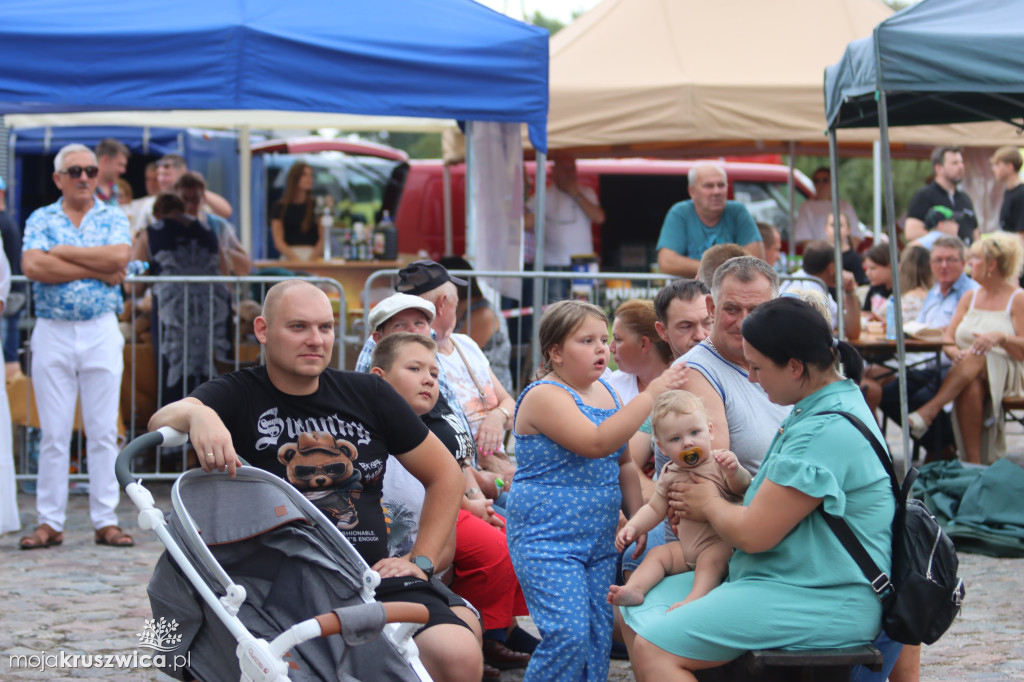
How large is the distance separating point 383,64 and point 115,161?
12.9ft

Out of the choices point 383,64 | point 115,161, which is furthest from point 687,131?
point 115,161

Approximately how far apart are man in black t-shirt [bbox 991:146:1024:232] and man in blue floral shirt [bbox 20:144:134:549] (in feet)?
26.9

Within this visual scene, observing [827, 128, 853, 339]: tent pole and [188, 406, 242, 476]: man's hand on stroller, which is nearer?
[188, 406, 242, 476]: man's hand on stroller

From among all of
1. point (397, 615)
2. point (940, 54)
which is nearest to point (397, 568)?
point (397, 615)

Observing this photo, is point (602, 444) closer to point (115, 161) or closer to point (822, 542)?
point (822, 542)

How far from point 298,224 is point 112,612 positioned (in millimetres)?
7994

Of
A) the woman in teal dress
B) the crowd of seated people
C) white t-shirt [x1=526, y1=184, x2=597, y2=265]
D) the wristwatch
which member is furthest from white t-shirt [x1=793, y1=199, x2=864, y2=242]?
the wristwatch

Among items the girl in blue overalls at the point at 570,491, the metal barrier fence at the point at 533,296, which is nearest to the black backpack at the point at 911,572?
the girl in blue overalls at the point at 570,491

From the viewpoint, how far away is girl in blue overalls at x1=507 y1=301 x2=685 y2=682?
360cm

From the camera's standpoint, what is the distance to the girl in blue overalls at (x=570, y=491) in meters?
3.60

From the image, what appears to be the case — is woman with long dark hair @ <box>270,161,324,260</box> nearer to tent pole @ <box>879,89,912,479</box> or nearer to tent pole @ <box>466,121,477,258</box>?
tent pole @ <box>466,121,477,258</box>

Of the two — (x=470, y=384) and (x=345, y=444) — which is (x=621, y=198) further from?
(x=345, y=444)

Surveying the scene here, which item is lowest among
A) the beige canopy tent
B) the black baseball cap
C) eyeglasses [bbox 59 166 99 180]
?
the black baseball cap

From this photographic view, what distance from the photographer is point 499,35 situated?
7.21 m
